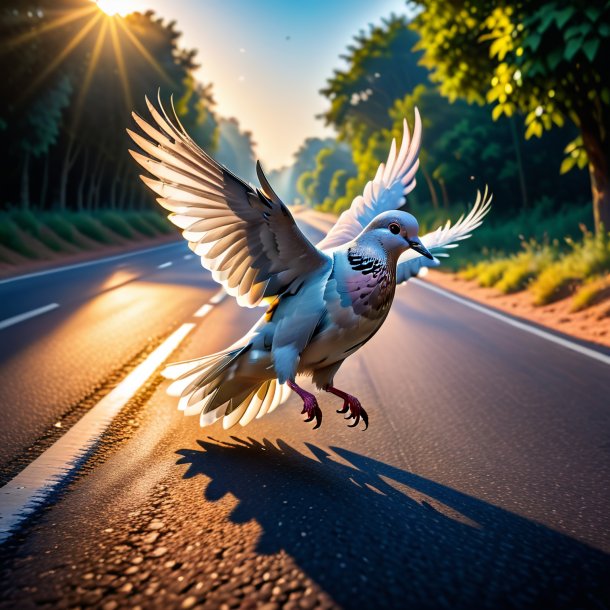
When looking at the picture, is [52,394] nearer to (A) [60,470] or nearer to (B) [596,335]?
(A) [60,470]

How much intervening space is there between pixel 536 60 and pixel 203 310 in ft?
18.8

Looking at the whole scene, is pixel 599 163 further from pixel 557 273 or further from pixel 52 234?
pixel 52 234

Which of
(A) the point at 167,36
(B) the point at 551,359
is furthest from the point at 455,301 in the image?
(A) the point at 167,36

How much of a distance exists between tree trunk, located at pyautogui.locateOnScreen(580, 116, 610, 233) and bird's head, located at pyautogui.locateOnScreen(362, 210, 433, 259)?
9.57 m

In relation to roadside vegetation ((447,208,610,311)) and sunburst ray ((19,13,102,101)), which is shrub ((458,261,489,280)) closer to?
roadside vegetation ((447,208,610,311))

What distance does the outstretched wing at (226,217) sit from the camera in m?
2.59

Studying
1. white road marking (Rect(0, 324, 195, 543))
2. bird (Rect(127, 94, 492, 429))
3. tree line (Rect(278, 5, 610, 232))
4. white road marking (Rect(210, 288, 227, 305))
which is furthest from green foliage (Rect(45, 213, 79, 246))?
bird (Rect(127, 94, 492, 429))

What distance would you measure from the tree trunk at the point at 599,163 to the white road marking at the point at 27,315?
9161 mm

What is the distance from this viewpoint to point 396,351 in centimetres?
636

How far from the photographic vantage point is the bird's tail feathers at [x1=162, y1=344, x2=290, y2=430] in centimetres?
296

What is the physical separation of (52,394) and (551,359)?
4.54 metres

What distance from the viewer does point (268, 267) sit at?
Result: 273cm

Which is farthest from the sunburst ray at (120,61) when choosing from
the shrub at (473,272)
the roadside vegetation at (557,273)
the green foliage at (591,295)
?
the green foliage at (591,295)

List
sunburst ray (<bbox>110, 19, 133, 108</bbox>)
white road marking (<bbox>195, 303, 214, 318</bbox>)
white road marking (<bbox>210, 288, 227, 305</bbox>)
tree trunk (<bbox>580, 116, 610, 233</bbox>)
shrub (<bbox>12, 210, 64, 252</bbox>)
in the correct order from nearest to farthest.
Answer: white road marking (<bbox>195, 303, 214, 318</bbox>), white road marking (<bbox>210, 288, 227, 305</bbox>), tree trunk (<bbox>580, 116, 610, 233</bbox>), shrub (<bbox>12, 210, 64, 252</bbox>), sunburst ray (<bbox>110, 19, 133, 108</bbox>)
